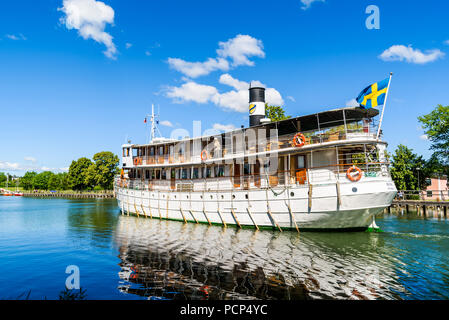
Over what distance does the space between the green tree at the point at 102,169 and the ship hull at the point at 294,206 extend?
58.1m

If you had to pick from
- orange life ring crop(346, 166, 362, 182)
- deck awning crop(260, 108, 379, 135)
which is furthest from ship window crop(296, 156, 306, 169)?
orange life ring crop(346, 166, 362, 182)

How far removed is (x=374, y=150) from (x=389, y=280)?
10.1m

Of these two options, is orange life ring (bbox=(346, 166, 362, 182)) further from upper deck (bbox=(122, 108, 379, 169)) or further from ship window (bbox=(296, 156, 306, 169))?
ship window (bbox=(296, 156, 306, 169))

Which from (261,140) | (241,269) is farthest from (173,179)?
(241,269)

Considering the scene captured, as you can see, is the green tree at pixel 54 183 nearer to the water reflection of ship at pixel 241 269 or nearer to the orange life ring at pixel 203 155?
the orange life ring at pixel 203 155

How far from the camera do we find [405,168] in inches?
1519

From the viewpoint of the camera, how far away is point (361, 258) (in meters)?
12.2

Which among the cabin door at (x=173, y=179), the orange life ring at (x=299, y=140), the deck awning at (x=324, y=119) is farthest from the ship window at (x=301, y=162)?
the cabin door at (x=173, y=179)

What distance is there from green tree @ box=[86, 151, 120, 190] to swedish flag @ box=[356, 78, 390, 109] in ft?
227

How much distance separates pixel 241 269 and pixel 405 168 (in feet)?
121

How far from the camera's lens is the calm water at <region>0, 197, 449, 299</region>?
880 cm

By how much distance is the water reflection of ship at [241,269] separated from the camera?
→ 8648mm
